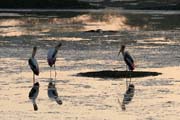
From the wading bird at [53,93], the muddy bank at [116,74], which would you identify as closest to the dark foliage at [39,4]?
the muddy bank at [116,74]

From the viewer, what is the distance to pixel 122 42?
34.5 meters

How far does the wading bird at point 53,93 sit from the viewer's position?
17.3m

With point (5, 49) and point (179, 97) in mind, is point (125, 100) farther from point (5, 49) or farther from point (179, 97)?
point (5, 49)

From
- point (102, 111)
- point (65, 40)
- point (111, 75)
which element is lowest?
point (65, 40)

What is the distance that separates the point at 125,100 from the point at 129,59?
4196 millimetres

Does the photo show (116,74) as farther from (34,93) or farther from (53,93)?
(34,93)

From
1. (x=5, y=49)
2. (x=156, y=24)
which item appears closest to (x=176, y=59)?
(x=5, y=49)

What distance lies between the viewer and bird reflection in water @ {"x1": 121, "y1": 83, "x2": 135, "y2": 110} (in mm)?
16761

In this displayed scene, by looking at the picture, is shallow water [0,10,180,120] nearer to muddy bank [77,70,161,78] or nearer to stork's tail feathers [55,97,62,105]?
stork's tail feathers [55,97,62,105]

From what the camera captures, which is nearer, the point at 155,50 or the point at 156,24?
the point at 155,50

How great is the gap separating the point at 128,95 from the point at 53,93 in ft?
6.04

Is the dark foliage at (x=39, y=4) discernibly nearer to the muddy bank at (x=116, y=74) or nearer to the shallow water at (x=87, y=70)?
the shallow water at (x=87, y=70)

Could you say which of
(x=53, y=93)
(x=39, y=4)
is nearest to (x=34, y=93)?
(x=53, y=93)

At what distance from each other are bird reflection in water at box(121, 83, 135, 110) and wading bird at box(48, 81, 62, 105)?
4.73 ft
